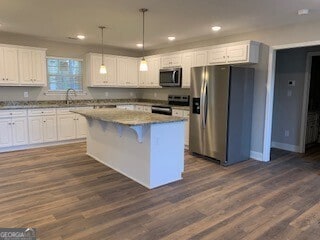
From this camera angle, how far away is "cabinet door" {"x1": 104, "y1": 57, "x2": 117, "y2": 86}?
6.72 metres

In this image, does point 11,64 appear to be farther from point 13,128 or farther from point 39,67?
point 13,128

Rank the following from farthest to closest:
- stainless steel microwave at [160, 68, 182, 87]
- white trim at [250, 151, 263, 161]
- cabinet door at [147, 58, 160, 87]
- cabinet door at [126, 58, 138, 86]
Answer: cabinet door at [126, 58, 138, 86] < cabinet door at [147, 58, 160, 87] < stainless steel microwave at [160, 68, 182, 87] < white trim at [250, 151, 263, 161]

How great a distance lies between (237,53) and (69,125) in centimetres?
409

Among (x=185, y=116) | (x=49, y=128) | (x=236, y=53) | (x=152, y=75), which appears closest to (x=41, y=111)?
(x=49, y=128)

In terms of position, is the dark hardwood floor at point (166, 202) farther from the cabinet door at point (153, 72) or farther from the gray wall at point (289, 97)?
the cabinet door at point (153, 72)

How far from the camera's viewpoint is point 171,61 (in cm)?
617

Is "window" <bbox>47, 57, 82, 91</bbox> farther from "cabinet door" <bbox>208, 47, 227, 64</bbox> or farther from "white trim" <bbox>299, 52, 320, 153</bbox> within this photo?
"white trim" <bbox>299, 52, 320, 153</bbox>

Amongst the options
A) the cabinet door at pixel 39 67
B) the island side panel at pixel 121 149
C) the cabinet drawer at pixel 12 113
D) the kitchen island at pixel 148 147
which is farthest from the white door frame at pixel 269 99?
the cabinet drawer at pixel 12 113

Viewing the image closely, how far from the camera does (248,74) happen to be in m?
4.54

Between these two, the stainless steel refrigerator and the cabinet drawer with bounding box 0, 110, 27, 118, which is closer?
the stainless steel refrigerator

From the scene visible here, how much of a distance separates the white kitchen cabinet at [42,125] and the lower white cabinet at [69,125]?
4.6 inches

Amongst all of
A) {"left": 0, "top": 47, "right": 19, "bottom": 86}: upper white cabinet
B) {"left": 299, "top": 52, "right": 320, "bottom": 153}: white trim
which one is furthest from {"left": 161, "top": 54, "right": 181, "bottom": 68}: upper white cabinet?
{"left": 0, "top": 47, "right": 19, "bottom": 86}: upper white cabinet

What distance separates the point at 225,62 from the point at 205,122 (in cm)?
128

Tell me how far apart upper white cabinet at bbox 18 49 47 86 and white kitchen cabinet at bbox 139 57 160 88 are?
2.61 metres
